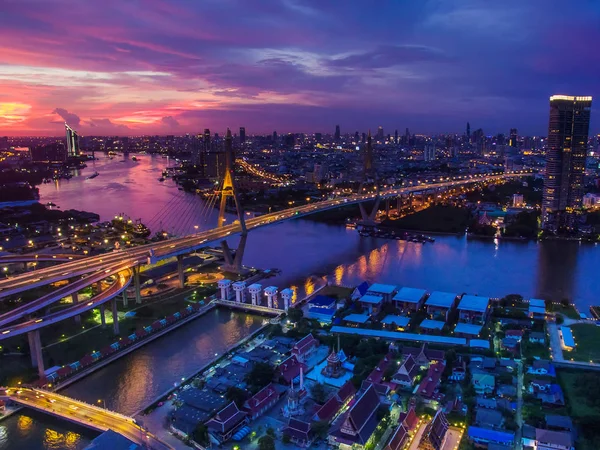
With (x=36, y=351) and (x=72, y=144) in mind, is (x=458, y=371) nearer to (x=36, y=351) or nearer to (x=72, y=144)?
(x=36, y=351)

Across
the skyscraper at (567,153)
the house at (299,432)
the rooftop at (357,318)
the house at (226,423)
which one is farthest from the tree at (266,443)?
the skyscraper at (567,153)

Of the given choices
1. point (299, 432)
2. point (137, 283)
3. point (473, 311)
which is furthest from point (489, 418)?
point (137, 283)

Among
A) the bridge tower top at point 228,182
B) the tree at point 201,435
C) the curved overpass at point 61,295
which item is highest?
the bridge tower top at point 228,182

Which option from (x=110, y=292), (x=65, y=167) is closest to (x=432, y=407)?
(x=110, y=292)

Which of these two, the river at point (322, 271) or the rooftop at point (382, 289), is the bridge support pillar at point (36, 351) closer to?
the river at point (322, 271)

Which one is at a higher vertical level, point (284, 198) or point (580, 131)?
point (580, 131)

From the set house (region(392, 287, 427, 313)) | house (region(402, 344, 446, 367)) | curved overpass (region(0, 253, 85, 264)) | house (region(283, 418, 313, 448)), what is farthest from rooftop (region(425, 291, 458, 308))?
curved overpass (region(0, 253, 85, 264))

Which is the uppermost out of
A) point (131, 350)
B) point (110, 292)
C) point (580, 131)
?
point (580, 131)

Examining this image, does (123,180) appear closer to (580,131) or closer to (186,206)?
(186,206)
